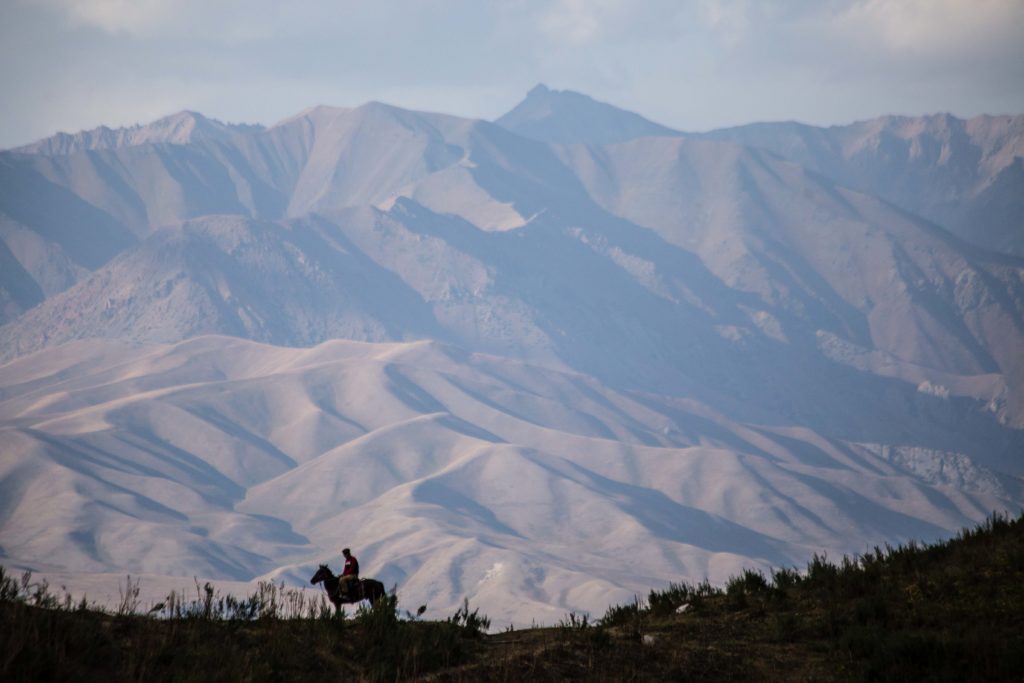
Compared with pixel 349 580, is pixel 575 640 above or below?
below

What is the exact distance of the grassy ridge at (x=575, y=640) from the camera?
11078 mm

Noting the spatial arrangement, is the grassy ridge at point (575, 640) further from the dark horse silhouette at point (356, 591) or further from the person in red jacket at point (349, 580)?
the person in red jacket at point (349, 580)

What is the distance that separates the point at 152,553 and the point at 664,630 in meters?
183

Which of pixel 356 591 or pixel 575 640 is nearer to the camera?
pixel 575 640

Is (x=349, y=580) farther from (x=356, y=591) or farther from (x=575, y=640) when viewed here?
(x=575, y=640)

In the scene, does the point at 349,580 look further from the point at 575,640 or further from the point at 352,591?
the point at 575,640

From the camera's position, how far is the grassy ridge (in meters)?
11.1

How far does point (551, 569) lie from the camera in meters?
183

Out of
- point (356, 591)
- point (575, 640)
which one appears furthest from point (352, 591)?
point (575, 640)

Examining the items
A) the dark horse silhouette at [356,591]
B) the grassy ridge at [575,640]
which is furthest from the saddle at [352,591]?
the grassy ridge at [575,640]

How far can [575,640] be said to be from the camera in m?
13.2

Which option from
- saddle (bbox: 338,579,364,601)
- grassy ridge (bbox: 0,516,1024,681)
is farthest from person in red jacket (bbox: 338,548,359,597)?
grassy ridge (bbox: 0,516,1024,681)

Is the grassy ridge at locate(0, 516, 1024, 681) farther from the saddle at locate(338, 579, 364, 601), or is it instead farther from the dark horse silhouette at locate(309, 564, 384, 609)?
the saddle at locate(338, 579, 364, 601)

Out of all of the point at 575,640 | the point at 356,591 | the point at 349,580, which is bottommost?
the point at 575,640
